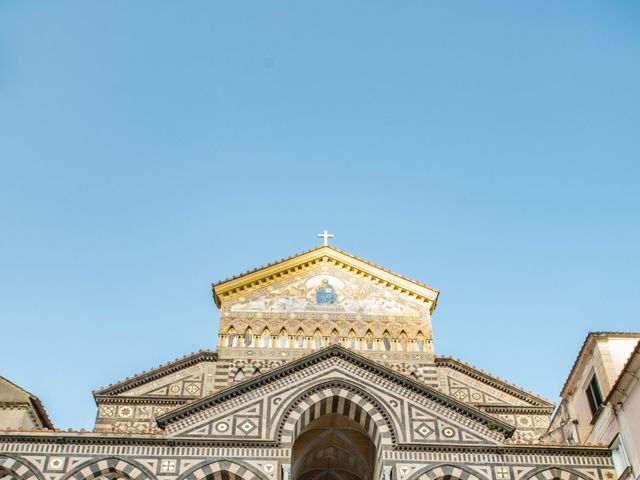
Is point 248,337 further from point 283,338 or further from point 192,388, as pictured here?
point 192,388

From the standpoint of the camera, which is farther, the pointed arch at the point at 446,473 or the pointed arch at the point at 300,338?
the pointed arch at the point at 300,338

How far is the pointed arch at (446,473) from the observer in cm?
1928

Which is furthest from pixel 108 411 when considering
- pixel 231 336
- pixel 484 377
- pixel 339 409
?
pixel 484 377

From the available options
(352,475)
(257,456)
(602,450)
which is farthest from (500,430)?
(257,456)

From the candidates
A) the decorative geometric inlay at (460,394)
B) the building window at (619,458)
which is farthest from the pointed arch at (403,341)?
the building window at (619,458)

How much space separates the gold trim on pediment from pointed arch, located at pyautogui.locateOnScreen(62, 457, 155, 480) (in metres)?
10.5

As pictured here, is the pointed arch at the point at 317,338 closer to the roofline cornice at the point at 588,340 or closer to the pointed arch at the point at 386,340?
the pointed arch at the point at 386,340

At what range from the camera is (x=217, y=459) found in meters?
19.3

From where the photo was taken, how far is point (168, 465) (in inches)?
756

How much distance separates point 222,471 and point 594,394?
11458mm

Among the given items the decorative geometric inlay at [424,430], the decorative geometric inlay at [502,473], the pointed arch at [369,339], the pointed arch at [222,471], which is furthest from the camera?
the pointed arch at [369,339]

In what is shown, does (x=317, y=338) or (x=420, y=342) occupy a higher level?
(x=317, y=338)

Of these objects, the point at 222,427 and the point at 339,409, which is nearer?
the point at 222,427

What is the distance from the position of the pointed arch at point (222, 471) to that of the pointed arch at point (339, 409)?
1.43 meters
